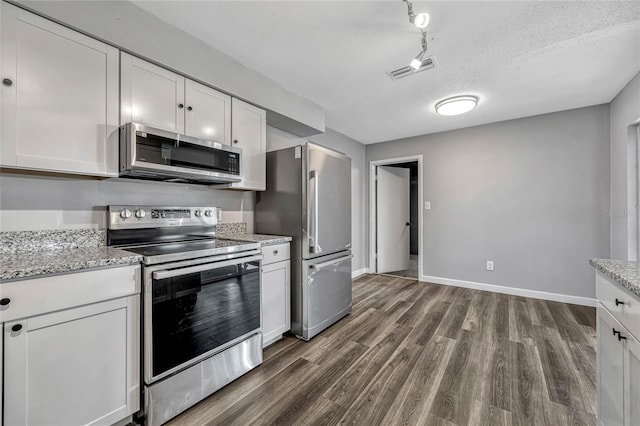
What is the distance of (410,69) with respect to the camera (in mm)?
2330

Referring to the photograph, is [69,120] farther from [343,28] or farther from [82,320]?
[343,28]

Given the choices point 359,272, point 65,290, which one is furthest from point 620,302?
point 359,272

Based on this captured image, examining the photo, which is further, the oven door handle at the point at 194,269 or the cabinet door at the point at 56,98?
the oven door handle at the point at 194,269

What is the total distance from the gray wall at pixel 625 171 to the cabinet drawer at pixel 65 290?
4.25 metres

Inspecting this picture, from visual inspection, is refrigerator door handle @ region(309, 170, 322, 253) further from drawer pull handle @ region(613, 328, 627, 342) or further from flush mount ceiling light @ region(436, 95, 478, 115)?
drawer pull handle @ region(613, 328, 627, 342)

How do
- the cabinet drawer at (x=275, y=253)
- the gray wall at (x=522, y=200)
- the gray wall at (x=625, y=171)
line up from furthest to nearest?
1. the gray wall at (x=522, y=200)
2. the gray wall at (x=625, y=171)
3. the cabinet drawer at (x=275, y=253)

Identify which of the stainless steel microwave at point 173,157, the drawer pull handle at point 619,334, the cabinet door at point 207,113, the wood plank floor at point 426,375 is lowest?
the wood plank floor at point 426,375

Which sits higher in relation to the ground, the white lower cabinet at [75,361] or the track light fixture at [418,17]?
the track light fixture at [418,17]

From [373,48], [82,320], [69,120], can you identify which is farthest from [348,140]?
[82,320]

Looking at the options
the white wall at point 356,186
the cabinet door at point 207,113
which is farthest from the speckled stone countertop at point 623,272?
the white wall at point 356,186

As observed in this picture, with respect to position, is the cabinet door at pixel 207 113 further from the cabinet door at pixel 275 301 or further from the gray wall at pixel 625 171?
the gray wall at pixel 625 171

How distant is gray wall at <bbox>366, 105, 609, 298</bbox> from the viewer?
321 centimetres

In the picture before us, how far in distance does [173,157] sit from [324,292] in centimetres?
173

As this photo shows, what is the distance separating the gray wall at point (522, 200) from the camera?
321cm
